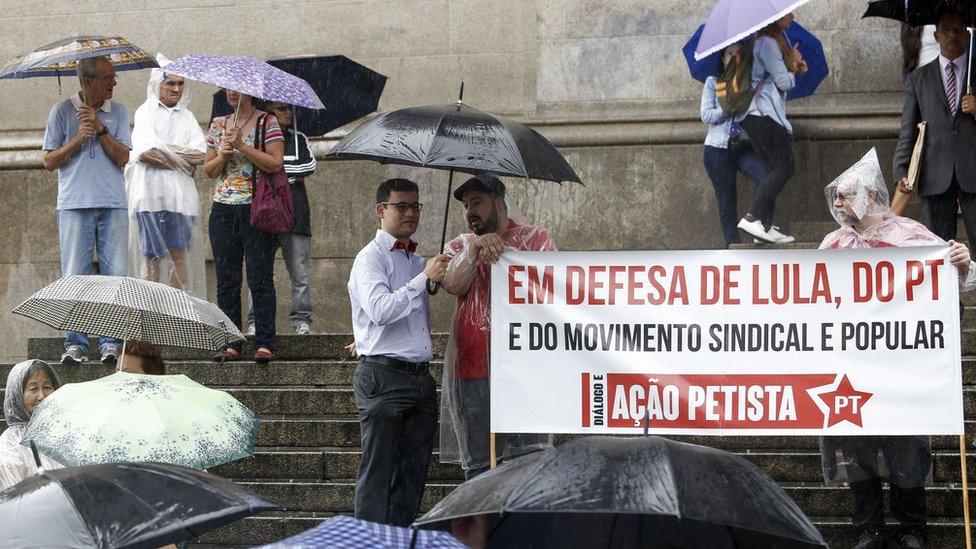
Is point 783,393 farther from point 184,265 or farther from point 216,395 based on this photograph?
point 184,265

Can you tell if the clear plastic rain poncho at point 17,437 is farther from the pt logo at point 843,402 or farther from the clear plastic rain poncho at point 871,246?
the clear plastic rain poncho at point 871,246

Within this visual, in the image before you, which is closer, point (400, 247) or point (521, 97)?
point (400, 247)

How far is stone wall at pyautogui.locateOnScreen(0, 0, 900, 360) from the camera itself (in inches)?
481

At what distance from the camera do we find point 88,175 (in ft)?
33.1

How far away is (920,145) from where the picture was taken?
30.9 feet

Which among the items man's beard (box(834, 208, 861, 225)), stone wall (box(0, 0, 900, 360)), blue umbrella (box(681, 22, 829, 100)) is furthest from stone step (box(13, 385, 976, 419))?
blue umbrella (box(681, 22, 829, 100))

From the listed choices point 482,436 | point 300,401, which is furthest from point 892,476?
point 300,401

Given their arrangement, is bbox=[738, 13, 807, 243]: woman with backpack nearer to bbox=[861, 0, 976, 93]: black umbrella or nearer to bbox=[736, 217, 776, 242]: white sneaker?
bbox=[736, 217, 776, 242]: white sneaker

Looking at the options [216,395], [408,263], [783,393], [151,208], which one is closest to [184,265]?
[151,208]

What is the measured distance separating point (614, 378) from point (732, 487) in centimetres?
262

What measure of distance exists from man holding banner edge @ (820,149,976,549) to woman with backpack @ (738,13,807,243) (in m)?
3.08

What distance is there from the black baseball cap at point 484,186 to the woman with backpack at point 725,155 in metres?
3.60

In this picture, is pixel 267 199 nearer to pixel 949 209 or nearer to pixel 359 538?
pixel 949 209

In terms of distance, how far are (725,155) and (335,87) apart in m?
2.70
